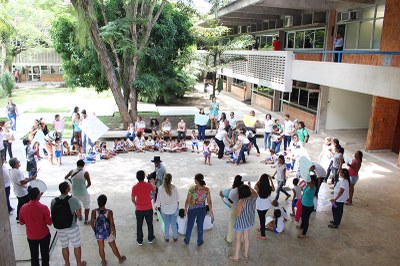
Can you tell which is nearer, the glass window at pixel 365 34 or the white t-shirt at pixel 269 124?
the white t-shirt at pixel 269 124

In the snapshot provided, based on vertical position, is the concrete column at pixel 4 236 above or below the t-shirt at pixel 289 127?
above

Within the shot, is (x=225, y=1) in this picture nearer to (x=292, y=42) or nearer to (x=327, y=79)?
(x=292, y=42)

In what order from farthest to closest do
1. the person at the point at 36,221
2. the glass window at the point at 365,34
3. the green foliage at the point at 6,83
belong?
the green foliage at the point at 6,83 → the glass window at the point at 365,34 → the person at the point at 36,221

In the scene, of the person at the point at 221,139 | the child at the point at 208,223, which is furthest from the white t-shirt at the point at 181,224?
the person at the point at 221,139

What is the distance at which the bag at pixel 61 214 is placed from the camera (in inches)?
195

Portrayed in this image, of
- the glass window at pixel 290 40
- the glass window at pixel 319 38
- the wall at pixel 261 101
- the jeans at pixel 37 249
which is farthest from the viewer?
the wall at pixel 261 101

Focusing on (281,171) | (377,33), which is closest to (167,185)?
(281,171)

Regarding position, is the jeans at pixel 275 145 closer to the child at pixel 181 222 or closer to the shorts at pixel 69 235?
the child at pixel 181 222

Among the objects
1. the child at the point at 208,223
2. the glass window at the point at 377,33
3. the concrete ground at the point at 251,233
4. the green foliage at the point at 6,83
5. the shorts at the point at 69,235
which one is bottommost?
the concrete ground at the point at 251,233

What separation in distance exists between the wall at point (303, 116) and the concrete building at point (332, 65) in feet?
0.13

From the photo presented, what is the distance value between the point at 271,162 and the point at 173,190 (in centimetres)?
608

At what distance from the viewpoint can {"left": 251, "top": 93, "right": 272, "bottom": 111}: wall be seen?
2142cm

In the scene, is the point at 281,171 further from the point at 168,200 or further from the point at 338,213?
the point at 168,200

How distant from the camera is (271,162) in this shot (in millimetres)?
11266
